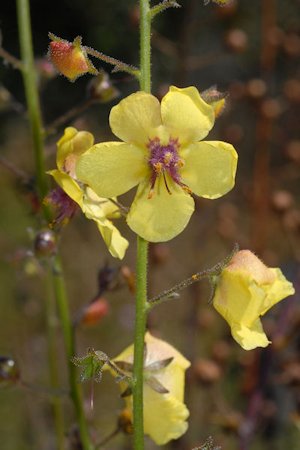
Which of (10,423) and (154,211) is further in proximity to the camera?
(10,423)

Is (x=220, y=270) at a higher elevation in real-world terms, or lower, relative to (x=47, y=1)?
lower

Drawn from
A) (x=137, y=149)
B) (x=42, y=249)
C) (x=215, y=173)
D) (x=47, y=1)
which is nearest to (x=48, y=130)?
(x=42, y=249)

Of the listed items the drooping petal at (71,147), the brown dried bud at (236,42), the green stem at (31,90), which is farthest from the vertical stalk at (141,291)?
the brown dried bud at (236,42)

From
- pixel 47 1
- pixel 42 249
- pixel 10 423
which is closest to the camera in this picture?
pixel 42 249

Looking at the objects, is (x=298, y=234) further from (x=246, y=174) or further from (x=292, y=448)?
(x=246, y=174)

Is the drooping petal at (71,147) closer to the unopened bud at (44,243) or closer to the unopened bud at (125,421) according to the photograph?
the unopened bud at (44,243)

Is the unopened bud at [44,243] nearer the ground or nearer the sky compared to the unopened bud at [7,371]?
nearer the sky
